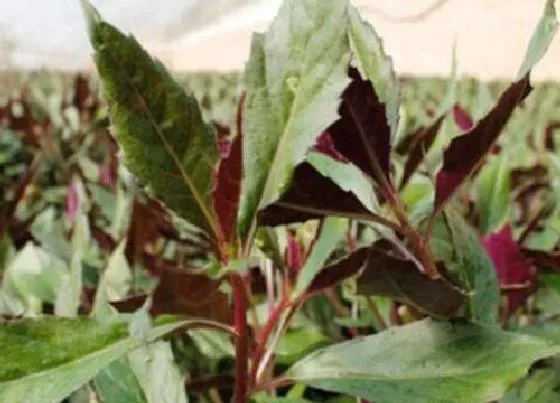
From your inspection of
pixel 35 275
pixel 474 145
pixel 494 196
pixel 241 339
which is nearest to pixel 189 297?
pixel 241 339

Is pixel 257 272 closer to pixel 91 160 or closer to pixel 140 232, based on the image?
pixel 140 232

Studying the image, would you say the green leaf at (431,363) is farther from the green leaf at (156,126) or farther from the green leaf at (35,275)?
the green leaf at (35,275)

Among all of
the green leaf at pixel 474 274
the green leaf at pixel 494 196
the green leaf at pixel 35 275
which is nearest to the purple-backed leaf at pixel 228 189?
the green leaf at pixel 474 274

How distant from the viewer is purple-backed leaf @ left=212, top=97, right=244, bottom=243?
49cm

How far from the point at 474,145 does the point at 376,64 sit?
69 mm

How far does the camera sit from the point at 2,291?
867mm

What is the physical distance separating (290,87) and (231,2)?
945 cm

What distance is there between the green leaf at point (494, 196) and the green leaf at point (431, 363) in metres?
0.42

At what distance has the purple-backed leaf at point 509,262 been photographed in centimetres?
72

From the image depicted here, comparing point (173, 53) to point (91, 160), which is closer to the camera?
point (91, 160)

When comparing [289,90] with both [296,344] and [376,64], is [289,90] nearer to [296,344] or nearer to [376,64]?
[376,64]

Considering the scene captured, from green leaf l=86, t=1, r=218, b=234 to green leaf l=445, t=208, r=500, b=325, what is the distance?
5.0 inches

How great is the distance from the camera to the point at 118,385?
1.82 feet

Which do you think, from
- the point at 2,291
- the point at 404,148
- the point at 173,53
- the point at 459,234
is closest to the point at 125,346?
the point at 459,234
